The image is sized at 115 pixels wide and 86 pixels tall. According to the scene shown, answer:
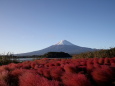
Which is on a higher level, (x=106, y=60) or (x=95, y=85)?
(x=106, y=60)

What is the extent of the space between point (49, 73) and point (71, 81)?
148cm

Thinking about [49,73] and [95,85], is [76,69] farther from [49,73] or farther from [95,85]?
[95,85]

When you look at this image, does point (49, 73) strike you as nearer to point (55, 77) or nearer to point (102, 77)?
point (55, 77)

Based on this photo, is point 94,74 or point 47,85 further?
point 94,74

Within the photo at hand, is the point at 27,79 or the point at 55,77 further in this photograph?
the point at 55,77

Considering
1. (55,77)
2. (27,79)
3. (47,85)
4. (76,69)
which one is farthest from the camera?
(76,69)

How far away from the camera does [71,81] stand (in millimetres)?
3330

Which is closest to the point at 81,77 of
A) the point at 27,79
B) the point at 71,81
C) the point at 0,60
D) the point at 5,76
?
the point at 71,81

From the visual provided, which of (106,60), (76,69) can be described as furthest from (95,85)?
(106,60)

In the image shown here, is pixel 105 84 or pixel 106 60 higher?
pixel 106 60

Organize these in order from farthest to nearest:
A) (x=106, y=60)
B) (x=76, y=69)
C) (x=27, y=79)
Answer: (x=106, y=60) < (x=76, y=69) < (x=27, y=79)

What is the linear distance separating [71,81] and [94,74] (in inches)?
32.9

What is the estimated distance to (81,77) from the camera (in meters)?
3.39

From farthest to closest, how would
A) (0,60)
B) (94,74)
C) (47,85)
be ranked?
(0,60) < (94,74) < (47,85)
